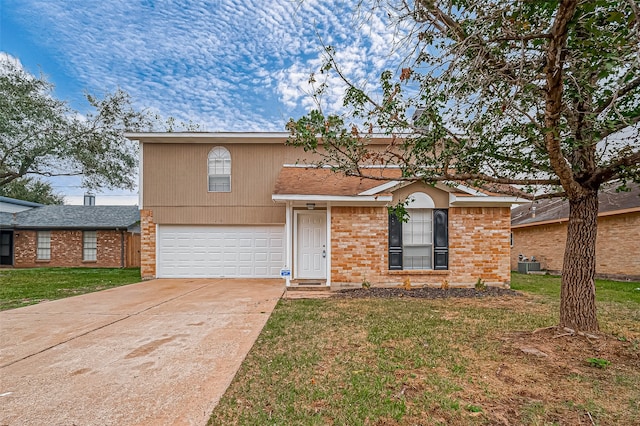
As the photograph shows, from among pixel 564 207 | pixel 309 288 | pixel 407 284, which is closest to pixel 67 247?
pixel 309 288

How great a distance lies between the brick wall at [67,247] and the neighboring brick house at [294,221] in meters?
7.48

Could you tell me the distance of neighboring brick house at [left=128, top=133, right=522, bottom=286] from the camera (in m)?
9.11

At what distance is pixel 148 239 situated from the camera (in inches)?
453

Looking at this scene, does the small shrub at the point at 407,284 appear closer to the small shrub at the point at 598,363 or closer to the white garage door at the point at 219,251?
the white garage door at the point at 219,251

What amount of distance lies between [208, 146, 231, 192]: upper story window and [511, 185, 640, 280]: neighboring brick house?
9.96 m

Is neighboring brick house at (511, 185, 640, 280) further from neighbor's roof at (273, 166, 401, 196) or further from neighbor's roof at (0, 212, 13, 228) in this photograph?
neighbor's roof at (0, 212, 13, 228)

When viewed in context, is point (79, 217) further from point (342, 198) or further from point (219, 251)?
point (342, 198)

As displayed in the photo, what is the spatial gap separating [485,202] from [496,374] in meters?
6.31

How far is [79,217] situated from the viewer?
18.0 m

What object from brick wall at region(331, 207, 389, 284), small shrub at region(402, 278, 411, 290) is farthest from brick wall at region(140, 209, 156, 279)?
Result: small shrub at region(402, 278, 411, 290)

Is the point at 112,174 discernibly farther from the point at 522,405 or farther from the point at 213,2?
the point at 522,405

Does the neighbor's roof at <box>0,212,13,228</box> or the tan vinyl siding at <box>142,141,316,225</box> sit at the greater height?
the tan vinyl siding at <box>142,141,316,225</box>

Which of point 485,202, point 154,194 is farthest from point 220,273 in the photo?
point 485,202

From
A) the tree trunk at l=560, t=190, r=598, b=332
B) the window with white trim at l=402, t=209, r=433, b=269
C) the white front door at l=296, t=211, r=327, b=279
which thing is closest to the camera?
the tree trunk at l=560, t=190, r=598, b=332
